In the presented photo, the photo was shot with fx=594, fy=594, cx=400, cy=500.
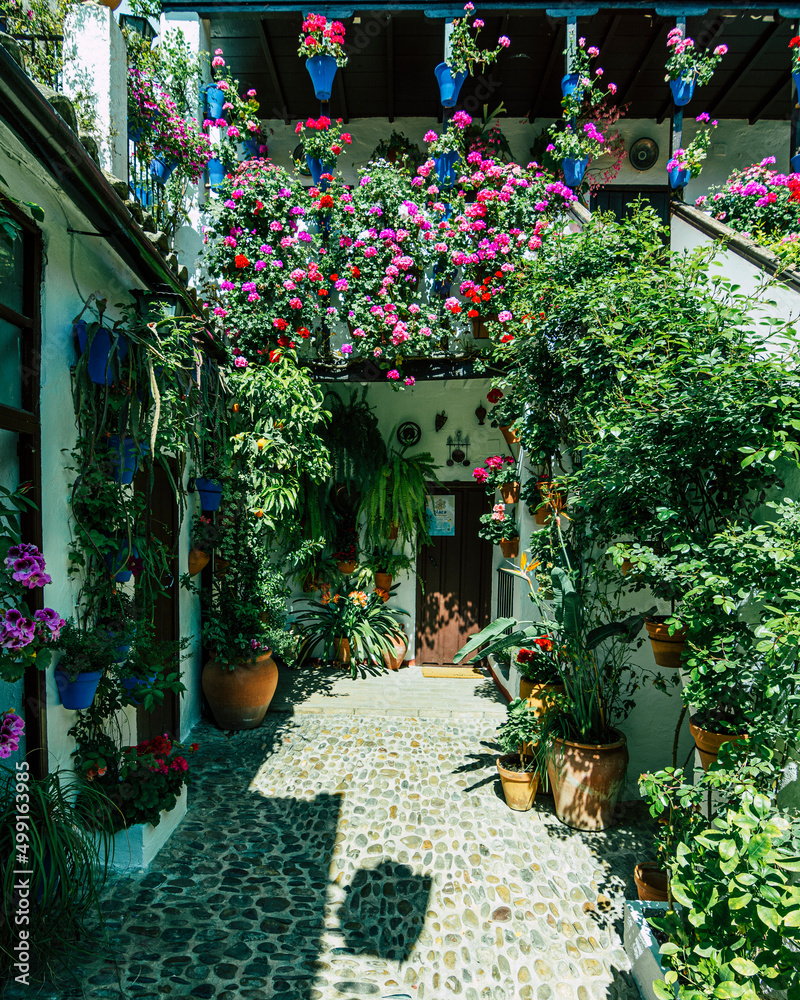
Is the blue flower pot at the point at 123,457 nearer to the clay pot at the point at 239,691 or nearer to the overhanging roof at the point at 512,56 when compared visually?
the clay pot at the point at 239,691

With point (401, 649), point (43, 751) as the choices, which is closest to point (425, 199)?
point (401, 649)

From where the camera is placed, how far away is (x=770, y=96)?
7.71 meters

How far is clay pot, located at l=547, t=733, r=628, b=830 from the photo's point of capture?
4.17 m

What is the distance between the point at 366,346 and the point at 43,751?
4.60m

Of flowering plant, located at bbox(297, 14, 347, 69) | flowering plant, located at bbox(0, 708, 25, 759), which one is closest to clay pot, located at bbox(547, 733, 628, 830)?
flowering plant, located at bbox(0, 708, 25, 759)

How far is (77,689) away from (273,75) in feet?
24.4

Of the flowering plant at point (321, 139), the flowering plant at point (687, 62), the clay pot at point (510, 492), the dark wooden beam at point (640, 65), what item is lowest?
the clay pot at point (510, 492)

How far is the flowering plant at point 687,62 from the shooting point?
6.11 meters

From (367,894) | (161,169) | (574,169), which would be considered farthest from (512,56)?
(367,894)

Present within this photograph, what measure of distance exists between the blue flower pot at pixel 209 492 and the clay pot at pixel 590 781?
351 cm

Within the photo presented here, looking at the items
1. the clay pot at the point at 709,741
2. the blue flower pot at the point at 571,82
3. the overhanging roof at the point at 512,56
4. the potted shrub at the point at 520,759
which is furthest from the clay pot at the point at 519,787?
the overhanging roof at the point at 512,56

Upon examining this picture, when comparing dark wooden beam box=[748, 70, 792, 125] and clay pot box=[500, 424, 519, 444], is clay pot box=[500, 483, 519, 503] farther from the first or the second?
dark wooden beam box=[748, 70, 792, 125]

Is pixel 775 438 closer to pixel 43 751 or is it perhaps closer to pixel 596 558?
pixel 596 558

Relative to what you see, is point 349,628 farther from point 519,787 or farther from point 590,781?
point 590,781
